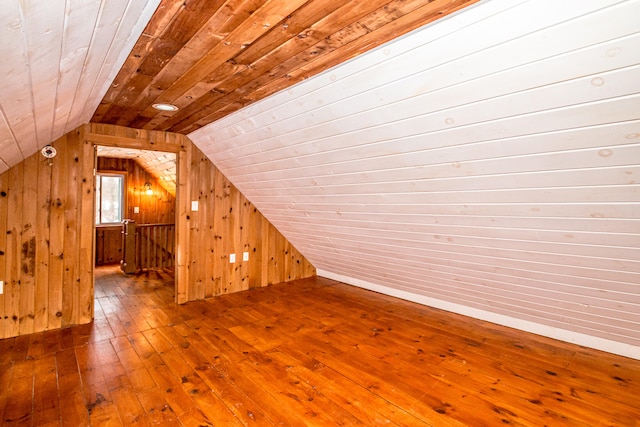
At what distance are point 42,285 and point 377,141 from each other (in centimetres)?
317

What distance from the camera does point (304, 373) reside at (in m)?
2.33

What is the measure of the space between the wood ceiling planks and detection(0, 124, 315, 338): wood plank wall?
1142 millimetres

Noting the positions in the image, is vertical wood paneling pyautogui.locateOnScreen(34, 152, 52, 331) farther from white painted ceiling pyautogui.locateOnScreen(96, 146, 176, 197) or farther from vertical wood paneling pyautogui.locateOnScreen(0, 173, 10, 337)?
white painted ceiling pyautogui.locateOnScreen(96, 146, 176, 197)

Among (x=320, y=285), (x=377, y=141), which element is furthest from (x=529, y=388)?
(x=320, y=285)

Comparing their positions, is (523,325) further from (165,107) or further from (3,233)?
(3,233)

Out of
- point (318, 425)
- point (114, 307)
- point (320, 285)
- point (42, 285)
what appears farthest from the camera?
point (320, 285)

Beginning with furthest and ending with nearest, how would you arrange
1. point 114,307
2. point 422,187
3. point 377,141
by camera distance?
point 114,307 → point 422,187 → point 377,141

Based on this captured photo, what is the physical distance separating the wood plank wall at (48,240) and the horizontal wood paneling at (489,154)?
4.21 feet

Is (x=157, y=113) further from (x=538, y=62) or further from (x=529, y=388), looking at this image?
(x=529, y=388)

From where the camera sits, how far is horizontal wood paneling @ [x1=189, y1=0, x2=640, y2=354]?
4.03 ft

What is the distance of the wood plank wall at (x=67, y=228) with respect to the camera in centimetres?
285

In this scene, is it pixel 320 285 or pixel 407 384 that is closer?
pixel 407 384

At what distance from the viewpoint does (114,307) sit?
366cm

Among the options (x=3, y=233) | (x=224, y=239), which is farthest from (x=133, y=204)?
(x=3, y=233)
